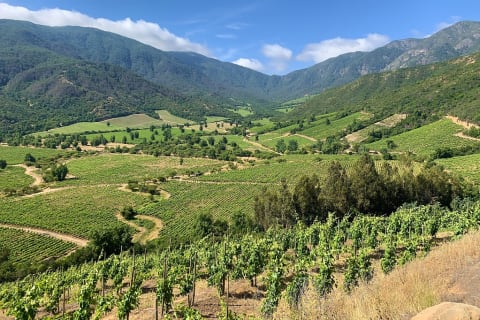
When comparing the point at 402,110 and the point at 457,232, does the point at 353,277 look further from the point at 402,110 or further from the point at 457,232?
the point at 402,110

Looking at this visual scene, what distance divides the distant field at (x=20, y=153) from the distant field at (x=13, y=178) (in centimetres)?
1968

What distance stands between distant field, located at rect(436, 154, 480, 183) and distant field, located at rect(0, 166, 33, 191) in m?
124

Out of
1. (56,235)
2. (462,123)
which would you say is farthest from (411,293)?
Result: (462,123)

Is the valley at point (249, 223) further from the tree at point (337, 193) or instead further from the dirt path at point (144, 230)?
the dirt path at point (144, 230)

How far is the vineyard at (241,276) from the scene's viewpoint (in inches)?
675

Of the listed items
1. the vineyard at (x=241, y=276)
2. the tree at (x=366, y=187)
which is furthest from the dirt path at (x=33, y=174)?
the tree at (x=366, y=187)

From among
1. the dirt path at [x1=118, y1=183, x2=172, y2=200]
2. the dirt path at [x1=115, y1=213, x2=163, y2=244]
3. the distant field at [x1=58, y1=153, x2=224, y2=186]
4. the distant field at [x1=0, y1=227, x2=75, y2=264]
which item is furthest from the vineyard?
the distant field at [x1=58, y1=153, x2=224, y2=186]

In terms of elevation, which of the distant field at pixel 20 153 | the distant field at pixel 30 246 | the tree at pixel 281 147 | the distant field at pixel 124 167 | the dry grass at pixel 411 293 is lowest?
the distant field at pixel 20 153

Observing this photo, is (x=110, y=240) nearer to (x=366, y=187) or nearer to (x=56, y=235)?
(x=56, y=235)

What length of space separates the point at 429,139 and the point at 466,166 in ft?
156

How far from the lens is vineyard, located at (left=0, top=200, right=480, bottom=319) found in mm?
17150

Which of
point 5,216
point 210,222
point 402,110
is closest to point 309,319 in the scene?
point 210,222

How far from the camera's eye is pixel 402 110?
18600 centimetres

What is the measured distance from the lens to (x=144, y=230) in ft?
237
